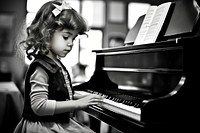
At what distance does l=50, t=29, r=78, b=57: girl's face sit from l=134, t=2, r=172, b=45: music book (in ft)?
1.89

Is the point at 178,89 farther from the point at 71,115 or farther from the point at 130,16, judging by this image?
the point at 130,16

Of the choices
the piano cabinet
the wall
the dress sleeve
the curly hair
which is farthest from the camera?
the wall

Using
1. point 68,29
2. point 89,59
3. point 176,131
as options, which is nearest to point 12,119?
point 68,29

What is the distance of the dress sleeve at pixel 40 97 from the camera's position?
187 cm

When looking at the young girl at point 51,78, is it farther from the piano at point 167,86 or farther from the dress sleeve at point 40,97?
the piano at point 167,86

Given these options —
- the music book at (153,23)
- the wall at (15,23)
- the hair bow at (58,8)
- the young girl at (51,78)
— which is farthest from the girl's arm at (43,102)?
the wall at (15,23)

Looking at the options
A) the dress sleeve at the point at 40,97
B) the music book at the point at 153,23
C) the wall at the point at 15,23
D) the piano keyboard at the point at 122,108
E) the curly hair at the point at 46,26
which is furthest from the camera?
the wall at the point at 15,23

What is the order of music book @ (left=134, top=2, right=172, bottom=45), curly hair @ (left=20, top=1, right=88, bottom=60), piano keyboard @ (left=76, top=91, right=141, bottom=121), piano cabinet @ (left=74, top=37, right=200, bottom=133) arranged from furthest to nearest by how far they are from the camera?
music book @ (left=134, top=2, right=172, bottom=45), curly hair @ (left=20, top=1, right=88, bottom=60), piano keyboard @ (left=76, top=91, right=141, bottom=121), piano cabinet @ (left=74, top=37, right=200, bottom=133)

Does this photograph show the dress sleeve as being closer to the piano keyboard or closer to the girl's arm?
the girl's arm

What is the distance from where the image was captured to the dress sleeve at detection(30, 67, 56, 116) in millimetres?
1867

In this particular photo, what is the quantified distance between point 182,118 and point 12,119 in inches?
98.0

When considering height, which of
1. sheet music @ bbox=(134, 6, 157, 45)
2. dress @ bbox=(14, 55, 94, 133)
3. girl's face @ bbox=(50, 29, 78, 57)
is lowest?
dress @ bbox=(14, 55, 94, 133)

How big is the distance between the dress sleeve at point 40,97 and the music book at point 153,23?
0.82 metres

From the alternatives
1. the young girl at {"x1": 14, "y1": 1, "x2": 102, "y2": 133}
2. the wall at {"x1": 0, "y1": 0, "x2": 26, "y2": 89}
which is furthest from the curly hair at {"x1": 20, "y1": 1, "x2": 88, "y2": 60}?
the wall at {"x1": 0, "y1": 0, "x2": 26, "y2": 89}
